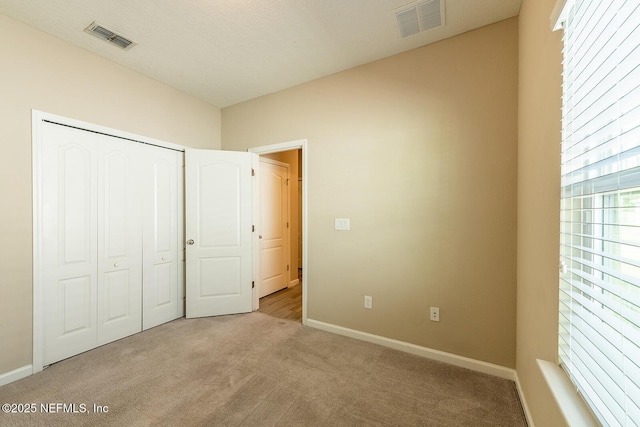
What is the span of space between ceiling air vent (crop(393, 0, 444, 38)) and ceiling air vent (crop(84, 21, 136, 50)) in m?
2.36

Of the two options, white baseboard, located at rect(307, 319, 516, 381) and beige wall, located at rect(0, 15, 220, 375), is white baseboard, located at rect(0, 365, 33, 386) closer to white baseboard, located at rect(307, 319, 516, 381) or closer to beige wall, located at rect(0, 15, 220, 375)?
beige wall, located at rect(0, 15, 220, 375)

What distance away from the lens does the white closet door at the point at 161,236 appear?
2.93 metres

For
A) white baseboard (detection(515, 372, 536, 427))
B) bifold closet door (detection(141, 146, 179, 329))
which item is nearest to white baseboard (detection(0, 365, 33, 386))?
bifold closet door (detection(141, 146, 179, 329))

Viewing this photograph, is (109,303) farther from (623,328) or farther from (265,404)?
(623,328)

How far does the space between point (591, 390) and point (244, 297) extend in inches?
126

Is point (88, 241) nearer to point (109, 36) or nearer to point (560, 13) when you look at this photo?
point (109, 36)

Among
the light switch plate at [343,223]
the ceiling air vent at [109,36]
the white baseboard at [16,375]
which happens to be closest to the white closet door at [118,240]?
the white baseboard at [16,375]

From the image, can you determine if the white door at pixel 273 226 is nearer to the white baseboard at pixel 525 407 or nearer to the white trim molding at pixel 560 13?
the white baseboard at pixel 525 407

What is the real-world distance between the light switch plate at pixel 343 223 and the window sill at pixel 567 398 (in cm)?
180

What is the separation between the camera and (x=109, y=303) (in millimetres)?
2605

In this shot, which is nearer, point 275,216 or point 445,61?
point 445,61

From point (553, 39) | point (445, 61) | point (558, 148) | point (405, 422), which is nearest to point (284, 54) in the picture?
point (445, 61)

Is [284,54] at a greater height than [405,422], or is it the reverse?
[284,54]

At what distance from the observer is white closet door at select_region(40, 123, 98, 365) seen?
2215 mm
